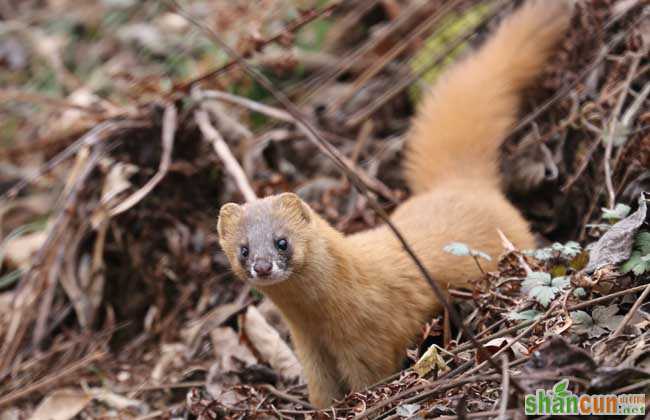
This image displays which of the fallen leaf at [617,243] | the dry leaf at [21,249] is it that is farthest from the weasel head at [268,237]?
the dry leaf at [21,249]

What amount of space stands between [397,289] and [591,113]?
170 centimetres

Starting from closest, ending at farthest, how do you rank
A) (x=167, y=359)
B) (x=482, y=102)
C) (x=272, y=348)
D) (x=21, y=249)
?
1. (x=272, y=348)
2. (x=167, y=359)
3. (x=482, y=102)
4. (x=21, y=249)

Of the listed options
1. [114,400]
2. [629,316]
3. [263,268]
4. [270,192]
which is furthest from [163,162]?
[629,316]

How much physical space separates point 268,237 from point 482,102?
1972mm

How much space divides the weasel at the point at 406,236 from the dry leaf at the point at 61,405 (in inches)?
56.4

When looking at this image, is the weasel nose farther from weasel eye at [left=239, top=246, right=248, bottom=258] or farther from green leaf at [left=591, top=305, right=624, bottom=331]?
green leaf at [left=591, top=305, right=624, bottom=331]

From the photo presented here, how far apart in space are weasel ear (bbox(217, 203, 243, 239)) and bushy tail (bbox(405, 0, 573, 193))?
5.10 feet

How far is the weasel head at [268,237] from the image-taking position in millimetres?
3371

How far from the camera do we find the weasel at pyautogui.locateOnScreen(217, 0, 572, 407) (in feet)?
11.7

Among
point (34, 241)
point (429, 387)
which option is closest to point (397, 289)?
point (429, 387)

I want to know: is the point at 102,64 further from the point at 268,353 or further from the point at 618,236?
the point at 618,236

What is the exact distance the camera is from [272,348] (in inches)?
167

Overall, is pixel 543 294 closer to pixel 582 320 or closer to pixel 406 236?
pixel 582 320

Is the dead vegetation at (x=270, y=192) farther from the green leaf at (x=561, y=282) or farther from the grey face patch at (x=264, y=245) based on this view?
the grey face patch at (x=264, y=245)
